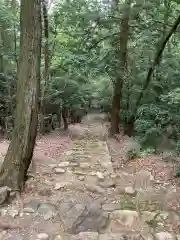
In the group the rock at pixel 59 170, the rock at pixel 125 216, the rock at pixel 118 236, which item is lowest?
the rock at pixel 59 170

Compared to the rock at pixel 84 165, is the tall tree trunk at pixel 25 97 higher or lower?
higher

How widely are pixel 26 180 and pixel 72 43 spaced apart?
22.8ft

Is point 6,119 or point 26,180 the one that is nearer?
point 26,180

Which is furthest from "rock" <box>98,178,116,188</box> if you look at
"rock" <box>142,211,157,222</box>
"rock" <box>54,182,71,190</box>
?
"rock" <box>142,211,157,222</box>

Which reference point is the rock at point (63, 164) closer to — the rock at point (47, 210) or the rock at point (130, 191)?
the rock at point (130, 191)

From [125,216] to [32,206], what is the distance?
1418mm

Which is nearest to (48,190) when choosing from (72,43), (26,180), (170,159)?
(26,180)

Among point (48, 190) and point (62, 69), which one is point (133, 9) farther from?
point (48, 190)

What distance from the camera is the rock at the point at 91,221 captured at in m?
4.18

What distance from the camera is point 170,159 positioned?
6.95 metres

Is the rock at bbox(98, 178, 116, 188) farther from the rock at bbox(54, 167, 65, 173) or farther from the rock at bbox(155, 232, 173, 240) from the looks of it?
the rock at bbox(155, 232, 173, 240)

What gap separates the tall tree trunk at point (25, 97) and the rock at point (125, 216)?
5.39ft

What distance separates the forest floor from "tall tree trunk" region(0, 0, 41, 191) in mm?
492

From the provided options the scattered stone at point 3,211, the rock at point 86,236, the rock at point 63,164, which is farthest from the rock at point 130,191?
the scattered stone at point 3,211
